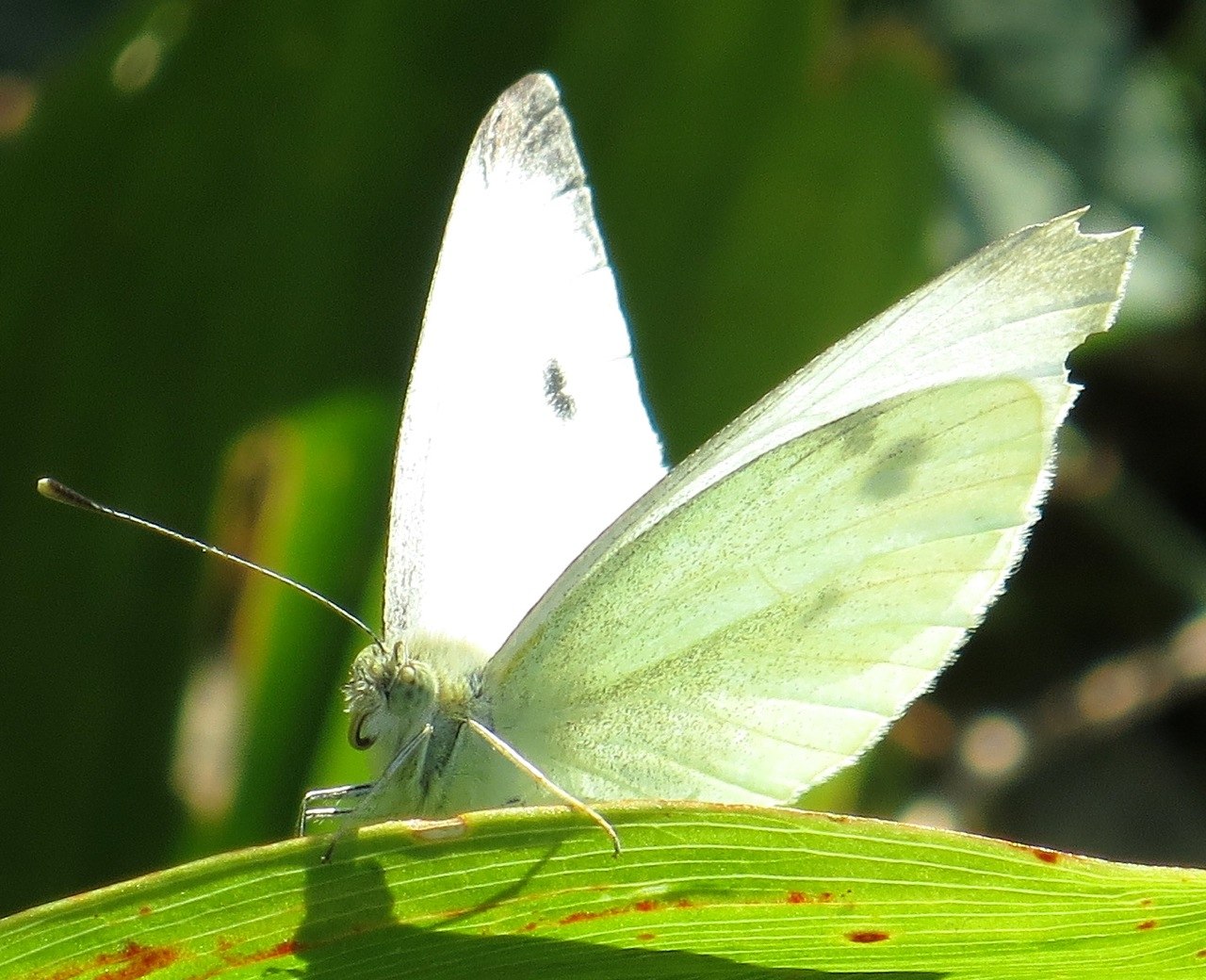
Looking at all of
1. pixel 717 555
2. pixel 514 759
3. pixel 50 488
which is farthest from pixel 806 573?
pixel 50 488

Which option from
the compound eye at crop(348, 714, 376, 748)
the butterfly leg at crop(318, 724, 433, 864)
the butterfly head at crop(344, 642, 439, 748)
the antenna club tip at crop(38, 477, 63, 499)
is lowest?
the butterfly leg at crop(318, 724, 433, 864)

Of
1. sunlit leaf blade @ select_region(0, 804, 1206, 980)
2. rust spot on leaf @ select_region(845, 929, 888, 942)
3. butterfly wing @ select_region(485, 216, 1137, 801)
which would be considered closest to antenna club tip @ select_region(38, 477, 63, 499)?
butterfly wing @ select_region(485, 216, 1137, 801)

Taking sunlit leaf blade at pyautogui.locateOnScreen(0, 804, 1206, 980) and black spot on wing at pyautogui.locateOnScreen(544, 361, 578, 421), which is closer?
sunlit leaf blade at pyautogui.locateOnScreen(0, 804, 1206, 980)

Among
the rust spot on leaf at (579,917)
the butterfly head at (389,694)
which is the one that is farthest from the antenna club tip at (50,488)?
the rust spot on leaf at (579,917)

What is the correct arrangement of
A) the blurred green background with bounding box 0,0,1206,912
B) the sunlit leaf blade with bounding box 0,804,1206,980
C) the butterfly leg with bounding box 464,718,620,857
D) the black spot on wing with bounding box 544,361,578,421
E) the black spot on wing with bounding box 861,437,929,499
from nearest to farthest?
the sunlit leaf blade with bounding box 0,804,1206,980, the butterfly leg with bounding box 464,718,620,857, the black spot on wing with bounding box 861,437,929,499, the black spot on wing with bounding box 544,361,578,421, the blurred green background with bounding box 0,0,1206,912

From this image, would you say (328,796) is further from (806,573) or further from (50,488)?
(806,573)

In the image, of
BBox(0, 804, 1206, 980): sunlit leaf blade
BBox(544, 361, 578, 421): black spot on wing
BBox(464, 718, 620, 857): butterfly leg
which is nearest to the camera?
BBox(0, 804, 1206, 980): sunlit leaf blade

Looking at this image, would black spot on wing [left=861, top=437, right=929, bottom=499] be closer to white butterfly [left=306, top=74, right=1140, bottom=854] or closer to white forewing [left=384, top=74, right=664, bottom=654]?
white butterfly [left=306, top=74, right=1140, bottom=854]

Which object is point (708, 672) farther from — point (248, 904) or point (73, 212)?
point (73, 212)

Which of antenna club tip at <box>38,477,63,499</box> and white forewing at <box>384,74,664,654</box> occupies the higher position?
white forewing at <box>384,74,664,654</box>
